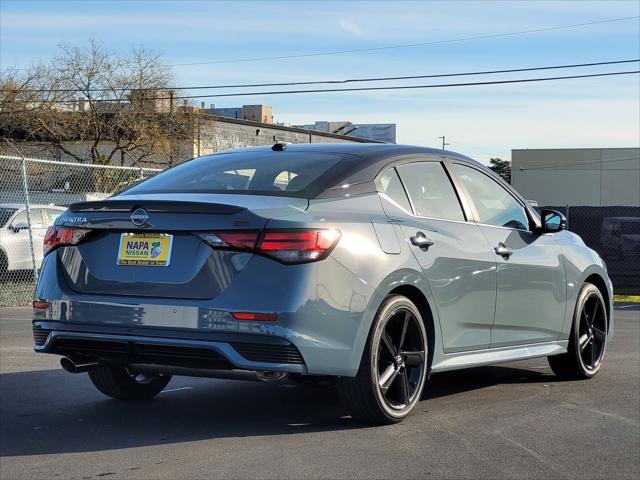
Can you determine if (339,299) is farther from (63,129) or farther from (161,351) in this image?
(63,129)

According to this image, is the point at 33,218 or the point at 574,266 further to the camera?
the point at 33,218

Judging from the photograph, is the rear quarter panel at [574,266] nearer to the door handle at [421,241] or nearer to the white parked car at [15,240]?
the door handle at [421,241]

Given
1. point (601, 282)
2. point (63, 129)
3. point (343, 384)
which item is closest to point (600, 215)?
point (601, 282)

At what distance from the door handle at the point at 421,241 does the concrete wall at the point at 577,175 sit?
67.4m

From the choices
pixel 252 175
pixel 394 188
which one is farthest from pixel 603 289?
pixel 252 175

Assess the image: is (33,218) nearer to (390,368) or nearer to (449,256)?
(449,256)

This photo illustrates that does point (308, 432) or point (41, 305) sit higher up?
point (41, 305)

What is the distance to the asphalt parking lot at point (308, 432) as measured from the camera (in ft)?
15.8

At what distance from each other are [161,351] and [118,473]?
69 cm

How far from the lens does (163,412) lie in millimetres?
6211

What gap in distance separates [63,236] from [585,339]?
166 inches

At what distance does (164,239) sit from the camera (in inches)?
203

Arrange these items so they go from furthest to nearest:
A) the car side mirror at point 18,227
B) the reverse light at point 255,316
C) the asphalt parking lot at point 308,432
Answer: the car side mirror at point 18,227
the reverse light at point 255,316
the asphalt parking lot at point 308,432

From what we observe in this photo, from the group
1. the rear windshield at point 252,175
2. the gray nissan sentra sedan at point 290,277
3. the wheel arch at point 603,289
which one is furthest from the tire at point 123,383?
the wheel arch at point 603,289
